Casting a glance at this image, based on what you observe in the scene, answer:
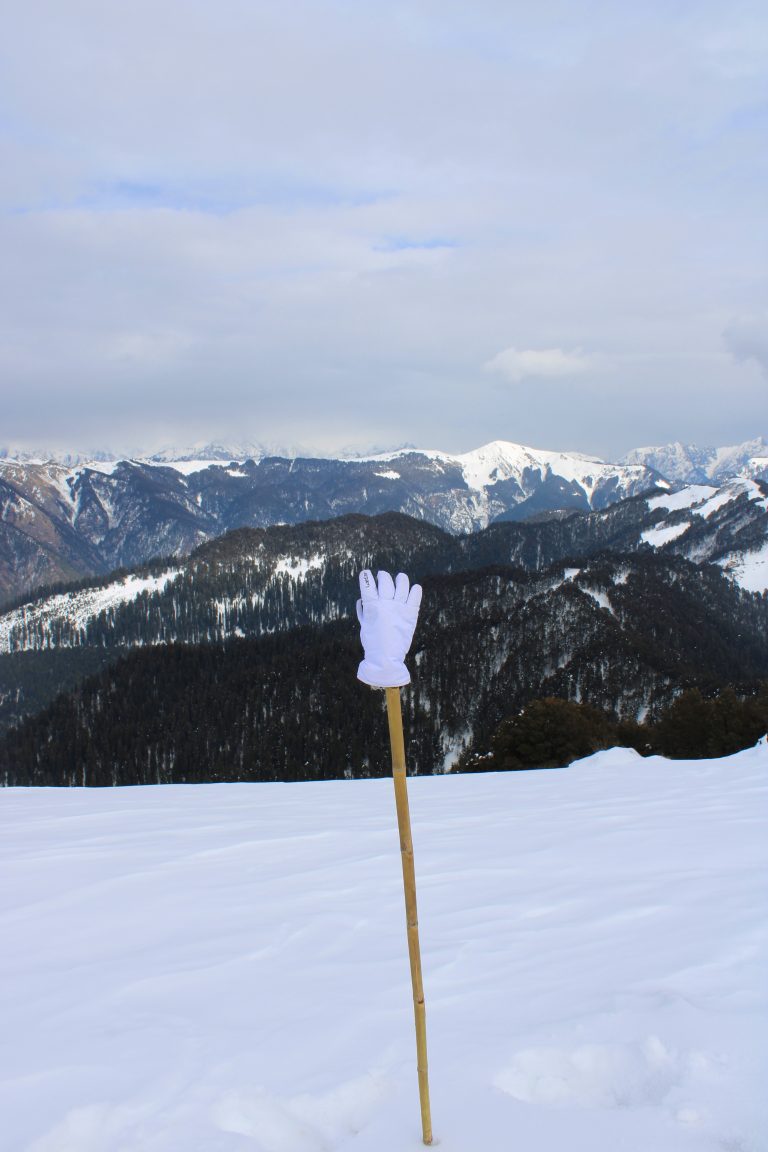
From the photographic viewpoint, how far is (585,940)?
4.69 meters

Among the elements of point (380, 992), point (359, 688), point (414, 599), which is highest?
point (414, 599)

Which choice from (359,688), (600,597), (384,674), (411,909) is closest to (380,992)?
(411,909)

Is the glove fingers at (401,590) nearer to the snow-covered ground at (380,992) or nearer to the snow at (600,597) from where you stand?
the snow-covered ground at (380,992)

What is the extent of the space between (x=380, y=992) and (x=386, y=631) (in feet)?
9.55

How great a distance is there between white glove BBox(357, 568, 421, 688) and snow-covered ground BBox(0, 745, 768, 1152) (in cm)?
206

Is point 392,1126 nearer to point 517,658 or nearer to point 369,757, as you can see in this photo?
point 369,757

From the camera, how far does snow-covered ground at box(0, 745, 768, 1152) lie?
9.31 ft

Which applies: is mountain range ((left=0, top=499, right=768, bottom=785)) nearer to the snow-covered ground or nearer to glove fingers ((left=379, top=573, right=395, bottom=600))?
the snow-covered ground

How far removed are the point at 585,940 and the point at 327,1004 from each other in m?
2.03

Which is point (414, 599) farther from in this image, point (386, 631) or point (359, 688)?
point (359, 688)

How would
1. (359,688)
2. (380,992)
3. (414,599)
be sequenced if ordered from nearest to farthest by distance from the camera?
(414,599) < (380,992) < (359,688)

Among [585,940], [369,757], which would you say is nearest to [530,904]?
[585,940]

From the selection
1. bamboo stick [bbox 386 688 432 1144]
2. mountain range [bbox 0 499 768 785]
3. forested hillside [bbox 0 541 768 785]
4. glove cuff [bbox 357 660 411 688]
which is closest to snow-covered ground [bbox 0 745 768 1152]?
bamboo stick [bbox 386 688 432 1144]

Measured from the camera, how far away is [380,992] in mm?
4047
